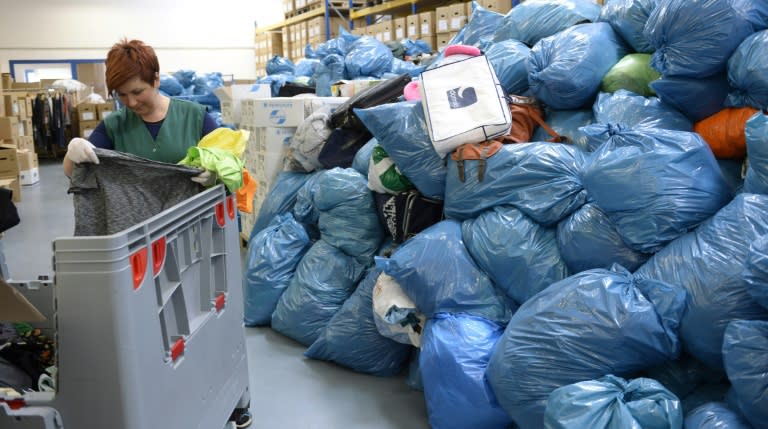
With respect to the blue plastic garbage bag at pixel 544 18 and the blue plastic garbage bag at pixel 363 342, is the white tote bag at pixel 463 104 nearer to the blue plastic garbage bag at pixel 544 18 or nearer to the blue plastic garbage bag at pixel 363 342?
the blue plastic garbage bag at pixel 544 18

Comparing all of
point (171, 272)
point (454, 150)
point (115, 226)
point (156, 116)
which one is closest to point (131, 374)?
point (171, 272)

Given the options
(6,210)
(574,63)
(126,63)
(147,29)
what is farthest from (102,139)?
(147,29)

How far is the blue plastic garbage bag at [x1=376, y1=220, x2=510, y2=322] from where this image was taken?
6.86 feet

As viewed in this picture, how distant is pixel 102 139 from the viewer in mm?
2074

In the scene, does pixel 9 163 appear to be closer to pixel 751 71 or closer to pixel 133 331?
pixel 133 331

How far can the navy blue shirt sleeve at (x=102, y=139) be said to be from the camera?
6.77 feet

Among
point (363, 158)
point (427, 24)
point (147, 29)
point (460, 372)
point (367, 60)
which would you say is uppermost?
point (147, 29)

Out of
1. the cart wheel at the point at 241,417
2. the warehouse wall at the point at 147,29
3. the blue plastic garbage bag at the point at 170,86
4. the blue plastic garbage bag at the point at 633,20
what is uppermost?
the warehouse wall at the point at 147,29

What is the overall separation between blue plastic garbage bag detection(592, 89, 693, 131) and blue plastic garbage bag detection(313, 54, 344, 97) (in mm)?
3139

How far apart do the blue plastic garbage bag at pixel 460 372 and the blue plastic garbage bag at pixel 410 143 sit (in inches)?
22.4

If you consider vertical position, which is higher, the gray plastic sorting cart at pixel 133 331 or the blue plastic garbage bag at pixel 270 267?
the gray plastic sorting cart at pixel 133 331

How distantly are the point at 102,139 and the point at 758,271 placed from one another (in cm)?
188

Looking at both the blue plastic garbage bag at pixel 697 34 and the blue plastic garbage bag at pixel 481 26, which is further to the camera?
the blue plastic garbage bag at pixel 481 26

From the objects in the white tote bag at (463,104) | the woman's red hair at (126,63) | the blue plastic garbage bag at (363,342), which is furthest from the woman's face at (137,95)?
the blue plastic garbage bag at (363,342)
